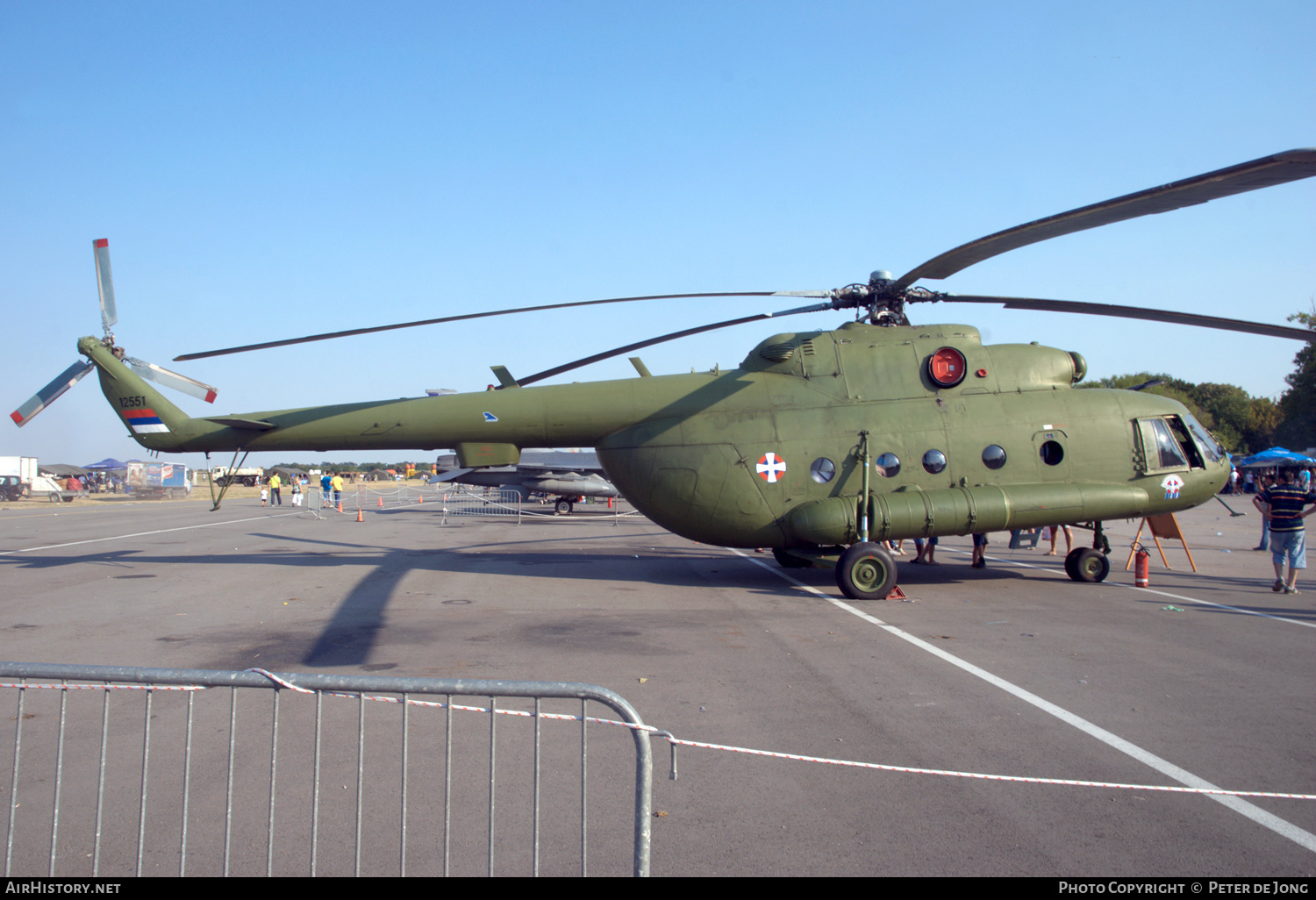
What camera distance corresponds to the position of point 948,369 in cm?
1155

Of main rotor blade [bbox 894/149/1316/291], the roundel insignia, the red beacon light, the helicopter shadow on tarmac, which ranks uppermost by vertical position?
main rotor blade [bbox 894/149/1316/291]

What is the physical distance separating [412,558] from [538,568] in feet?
11.0

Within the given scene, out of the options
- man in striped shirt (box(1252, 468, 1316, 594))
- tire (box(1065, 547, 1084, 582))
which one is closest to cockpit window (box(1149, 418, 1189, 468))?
man in striped shirt (box(1252, 468, 1316, 594))

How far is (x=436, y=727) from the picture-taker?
17.5 feet

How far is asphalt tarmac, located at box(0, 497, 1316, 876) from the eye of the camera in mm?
3744

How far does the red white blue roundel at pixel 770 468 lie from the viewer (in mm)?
11375

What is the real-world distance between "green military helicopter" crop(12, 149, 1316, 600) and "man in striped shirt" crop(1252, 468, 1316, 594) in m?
0.89

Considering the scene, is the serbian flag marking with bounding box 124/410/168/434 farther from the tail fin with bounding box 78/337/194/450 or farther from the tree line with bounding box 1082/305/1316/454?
the tree line with bounding box 1082/305/1316/454

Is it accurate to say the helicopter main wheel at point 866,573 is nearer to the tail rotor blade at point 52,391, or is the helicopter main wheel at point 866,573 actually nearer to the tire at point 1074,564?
the tire at point 1074,564

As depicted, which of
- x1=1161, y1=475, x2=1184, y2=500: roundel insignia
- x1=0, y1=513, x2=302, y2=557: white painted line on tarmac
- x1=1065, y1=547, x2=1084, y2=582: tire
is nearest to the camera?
x1=1161, y1=475, x2=1184, y2=500: roundel insignia

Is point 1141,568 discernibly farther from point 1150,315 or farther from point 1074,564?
point 1150,315

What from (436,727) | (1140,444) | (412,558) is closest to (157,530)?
(412,558)
